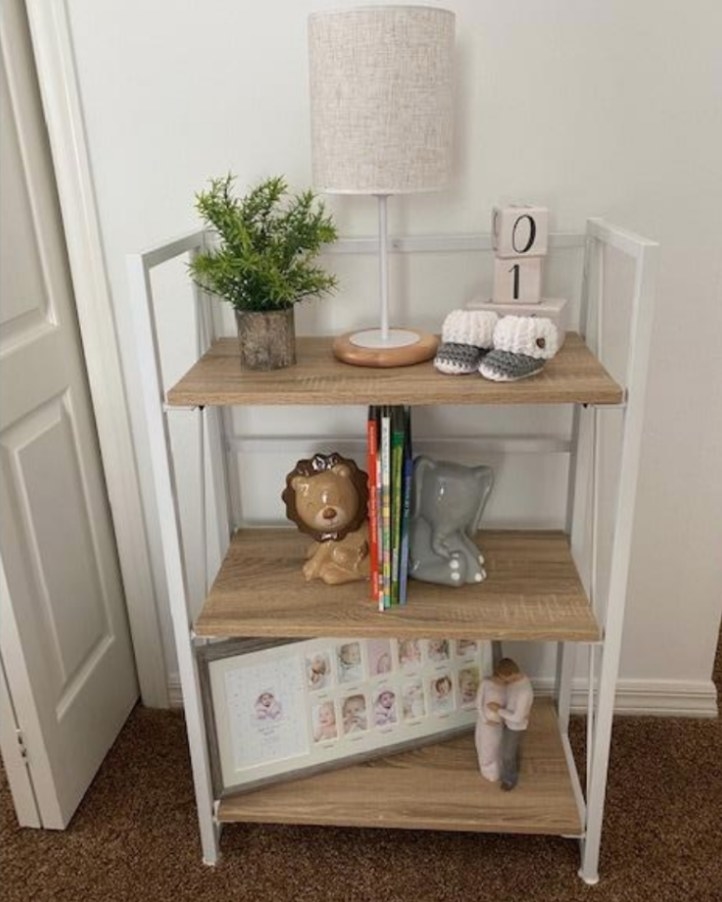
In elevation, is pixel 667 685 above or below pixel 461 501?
below

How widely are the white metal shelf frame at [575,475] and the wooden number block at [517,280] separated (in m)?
0.11

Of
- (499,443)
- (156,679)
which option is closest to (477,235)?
(499,443)

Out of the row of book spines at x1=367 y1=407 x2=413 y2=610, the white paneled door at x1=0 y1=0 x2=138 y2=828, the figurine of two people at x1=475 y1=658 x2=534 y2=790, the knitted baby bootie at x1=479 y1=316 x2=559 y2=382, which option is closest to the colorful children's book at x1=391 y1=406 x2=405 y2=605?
the row of book spines at x1=367 y1=407 x2=413 y2=610

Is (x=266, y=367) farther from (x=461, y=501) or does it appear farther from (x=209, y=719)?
(x=209, y=719)

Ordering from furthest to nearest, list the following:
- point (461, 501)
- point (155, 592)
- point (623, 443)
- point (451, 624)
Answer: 1. point (155, 592)
2. point (461, 501)
3. point (451, 624)
4. point (623, 443)

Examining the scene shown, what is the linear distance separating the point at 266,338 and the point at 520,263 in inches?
15.4

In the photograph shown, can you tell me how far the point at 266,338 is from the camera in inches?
45.6

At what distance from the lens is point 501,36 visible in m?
1.25

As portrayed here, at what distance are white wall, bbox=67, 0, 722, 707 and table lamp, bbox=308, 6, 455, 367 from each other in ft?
0.76

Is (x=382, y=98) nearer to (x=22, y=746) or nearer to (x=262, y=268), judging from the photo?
(x=262, y=268)

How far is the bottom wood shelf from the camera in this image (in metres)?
1.33

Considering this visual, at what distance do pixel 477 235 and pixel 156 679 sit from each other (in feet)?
3.65

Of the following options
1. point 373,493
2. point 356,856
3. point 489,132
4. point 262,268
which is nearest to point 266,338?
point 262,268

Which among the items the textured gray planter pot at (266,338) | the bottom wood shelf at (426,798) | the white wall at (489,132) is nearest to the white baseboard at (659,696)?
the bottom wood shelf at (426,798)
